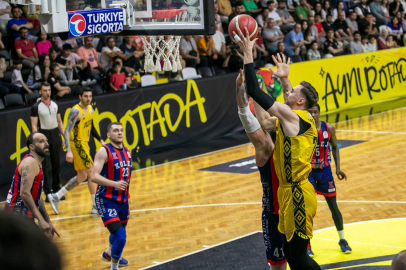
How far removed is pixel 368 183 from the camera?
9.97m

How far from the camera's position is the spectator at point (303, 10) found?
796 inches

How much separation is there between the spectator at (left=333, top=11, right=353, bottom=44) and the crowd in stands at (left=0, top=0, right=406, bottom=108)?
4 centimetres

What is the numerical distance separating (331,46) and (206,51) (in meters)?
5.87

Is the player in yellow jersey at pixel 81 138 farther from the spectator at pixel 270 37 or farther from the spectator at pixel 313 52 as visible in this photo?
the spectator at pixel 313 52

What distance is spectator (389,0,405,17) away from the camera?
966 inches

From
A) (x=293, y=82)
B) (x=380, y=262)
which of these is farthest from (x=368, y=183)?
(x=293, y=82)

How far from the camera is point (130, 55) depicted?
14.4m

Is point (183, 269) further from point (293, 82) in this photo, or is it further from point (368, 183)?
point (293, 82)

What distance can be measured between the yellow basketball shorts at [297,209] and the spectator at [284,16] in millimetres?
15482

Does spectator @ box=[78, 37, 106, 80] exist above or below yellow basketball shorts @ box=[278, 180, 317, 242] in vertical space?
above

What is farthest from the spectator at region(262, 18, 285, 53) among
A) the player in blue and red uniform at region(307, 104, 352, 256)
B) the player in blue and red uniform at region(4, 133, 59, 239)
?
the player in blue and red uniform at region(4, 133, 59, 239)

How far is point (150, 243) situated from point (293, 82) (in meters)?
9.99

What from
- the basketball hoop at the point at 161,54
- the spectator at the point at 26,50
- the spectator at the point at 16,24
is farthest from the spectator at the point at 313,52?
the basketball hoop at the point at 161,54

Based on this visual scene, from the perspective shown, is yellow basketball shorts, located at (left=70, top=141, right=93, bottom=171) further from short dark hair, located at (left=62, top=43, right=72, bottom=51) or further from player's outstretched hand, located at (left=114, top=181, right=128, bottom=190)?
short dark hair, located at (left=62, top=43, right=72, bottom=51)
